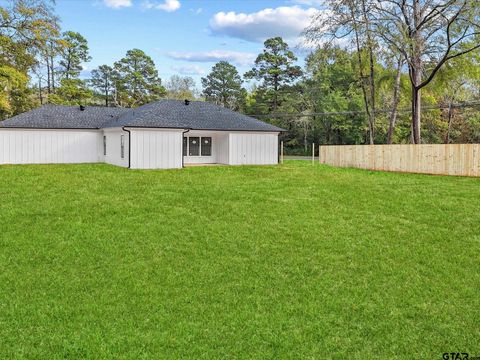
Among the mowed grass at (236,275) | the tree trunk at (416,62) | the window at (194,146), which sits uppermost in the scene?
the tree trunk at (416,62)

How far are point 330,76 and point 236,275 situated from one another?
38.4 meters

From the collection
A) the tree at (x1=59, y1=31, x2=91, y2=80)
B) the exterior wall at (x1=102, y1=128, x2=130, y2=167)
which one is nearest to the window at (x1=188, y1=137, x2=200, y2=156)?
the exterior wall at (x1=102, y1=128, x2=130, y2=167)

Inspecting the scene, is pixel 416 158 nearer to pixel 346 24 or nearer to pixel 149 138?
pixel 346 24

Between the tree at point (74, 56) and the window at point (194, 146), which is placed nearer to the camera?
the window at point (194, 146)

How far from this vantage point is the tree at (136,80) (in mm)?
49438

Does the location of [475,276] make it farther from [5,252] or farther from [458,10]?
[458,10]

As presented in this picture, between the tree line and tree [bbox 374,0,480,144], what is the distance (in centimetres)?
6

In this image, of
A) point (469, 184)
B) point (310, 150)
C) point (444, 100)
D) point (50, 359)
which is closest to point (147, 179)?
point (50, 359)

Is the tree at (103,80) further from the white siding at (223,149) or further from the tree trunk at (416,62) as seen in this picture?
the tree trunk at (416,62)

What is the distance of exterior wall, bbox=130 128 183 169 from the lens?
1927cm

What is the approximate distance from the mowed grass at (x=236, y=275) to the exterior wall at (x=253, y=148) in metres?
10.3

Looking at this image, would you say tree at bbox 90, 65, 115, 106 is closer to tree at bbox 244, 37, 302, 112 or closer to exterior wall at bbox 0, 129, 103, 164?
tree at bbox 244, 37, 302, 112

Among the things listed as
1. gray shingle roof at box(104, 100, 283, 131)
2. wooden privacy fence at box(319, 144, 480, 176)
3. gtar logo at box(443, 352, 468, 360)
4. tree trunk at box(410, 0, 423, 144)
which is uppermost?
tree trunk at box(410, 0, 423, 144)

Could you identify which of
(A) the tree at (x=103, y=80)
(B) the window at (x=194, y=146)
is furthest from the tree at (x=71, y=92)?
(B) the window at (x=194, y=146)
